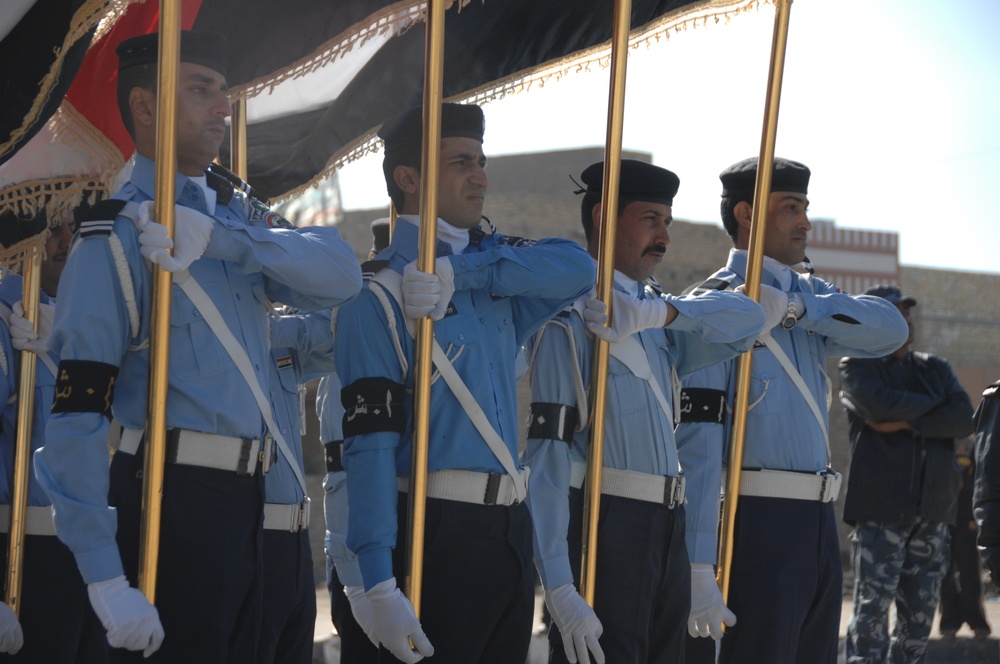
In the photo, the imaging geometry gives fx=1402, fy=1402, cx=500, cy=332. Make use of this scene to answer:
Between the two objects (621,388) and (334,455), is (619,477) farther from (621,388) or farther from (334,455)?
(334,455)

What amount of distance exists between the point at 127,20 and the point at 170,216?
5.34 feet

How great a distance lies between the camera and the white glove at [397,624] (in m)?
3.66

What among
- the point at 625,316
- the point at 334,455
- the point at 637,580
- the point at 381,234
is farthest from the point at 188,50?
the point at 381,234

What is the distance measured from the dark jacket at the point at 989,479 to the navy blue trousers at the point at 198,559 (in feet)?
11.2

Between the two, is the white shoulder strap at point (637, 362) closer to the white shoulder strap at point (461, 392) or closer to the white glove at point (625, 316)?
the white glove at point (625, 316)

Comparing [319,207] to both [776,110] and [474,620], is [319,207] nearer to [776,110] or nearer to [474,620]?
[776,110]

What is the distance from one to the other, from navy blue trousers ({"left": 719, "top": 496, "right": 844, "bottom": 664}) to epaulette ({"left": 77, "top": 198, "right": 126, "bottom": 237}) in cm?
262

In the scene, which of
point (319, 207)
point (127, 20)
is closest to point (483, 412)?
point (127, 20)

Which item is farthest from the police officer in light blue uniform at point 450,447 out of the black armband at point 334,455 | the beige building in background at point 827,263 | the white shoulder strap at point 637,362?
the beige building in background at point 827,263

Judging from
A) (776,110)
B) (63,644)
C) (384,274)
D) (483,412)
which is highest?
(776,110)

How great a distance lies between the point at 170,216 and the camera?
3.44 m

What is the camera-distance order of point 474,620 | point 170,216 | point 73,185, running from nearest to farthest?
point 170,216, point 474,620, point 73,185

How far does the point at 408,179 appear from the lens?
448 cm

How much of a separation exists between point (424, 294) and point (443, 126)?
74 cm
